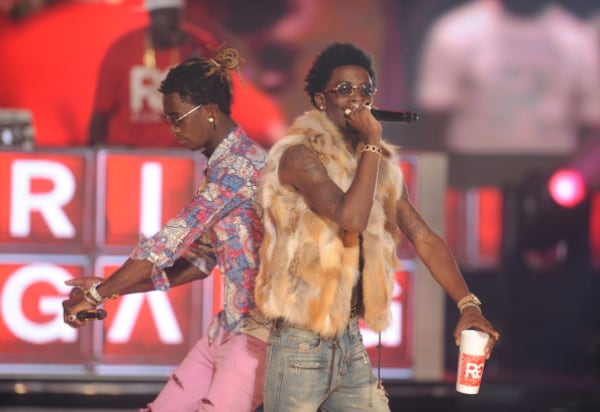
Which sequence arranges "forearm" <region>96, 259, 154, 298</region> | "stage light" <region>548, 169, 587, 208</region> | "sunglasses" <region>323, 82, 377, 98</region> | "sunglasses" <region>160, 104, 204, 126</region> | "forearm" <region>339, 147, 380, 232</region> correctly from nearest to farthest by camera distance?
"forearm" <region>339, 147, 380, 232</region>, "sunglasses" <region>323, 82, 377, 98</region>, "forearm" <region>96, 259, 154, 298</region>, "sunglasses" <region>160, 104, 204, 126</region>, "stage light" <region>548, 169, 587, 208</region>

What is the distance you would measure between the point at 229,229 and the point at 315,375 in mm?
635

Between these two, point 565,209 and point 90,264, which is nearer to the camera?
point 90,264

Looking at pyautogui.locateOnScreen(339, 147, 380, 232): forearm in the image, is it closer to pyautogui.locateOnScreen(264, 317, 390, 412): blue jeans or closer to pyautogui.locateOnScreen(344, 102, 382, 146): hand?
pyautogui.locateOnScreen(344, 102, 382, 146): hand

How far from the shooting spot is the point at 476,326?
130 inches

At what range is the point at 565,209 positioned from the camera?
7.11 m

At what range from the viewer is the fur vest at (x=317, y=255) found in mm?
3262

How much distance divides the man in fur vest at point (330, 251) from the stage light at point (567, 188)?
3.75 meters

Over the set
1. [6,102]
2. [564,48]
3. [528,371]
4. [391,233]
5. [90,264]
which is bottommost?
[528,371]

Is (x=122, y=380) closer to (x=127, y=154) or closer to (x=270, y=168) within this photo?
(x=127, y=154)

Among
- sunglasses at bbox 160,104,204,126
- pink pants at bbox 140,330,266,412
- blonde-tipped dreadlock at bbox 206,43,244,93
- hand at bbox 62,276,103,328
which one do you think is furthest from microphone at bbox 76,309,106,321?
blonde-tipped dreadlock at bbox 206,43,244,93

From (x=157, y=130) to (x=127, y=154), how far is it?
128 cm

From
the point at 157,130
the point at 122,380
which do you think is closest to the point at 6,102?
the point at 157,130

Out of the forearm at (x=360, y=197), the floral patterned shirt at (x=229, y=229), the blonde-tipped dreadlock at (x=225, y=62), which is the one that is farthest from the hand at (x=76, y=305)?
the forearm at (x=360, y=197)

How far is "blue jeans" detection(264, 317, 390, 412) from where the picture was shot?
3215 mm
